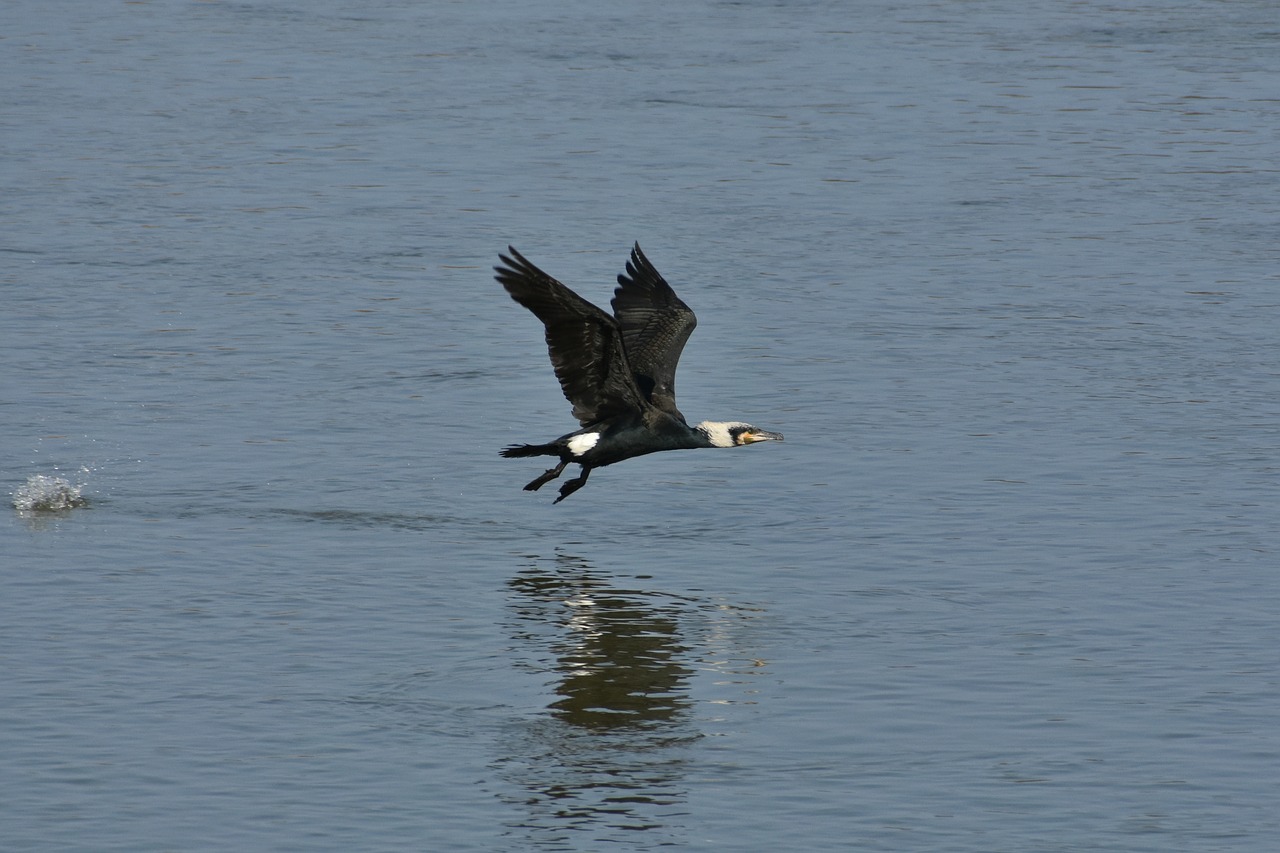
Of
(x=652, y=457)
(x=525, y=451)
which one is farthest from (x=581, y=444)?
(x=652, y=457)

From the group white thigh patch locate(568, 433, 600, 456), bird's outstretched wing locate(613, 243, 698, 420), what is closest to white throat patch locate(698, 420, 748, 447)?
bird's outstretched wing locate(613, 243, 698, 420)

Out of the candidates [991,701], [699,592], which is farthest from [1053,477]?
[991,701]

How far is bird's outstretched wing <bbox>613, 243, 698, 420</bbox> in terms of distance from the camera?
12.4m

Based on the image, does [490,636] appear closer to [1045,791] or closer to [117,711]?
[117,711]

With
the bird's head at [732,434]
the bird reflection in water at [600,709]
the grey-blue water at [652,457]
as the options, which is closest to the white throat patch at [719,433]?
the bird's head at [732,434]

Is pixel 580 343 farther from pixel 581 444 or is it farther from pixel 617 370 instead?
pixel 581 444

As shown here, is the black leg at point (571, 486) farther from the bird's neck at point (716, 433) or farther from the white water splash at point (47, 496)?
the white water splash at point (47, 496)

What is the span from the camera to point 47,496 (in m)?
12.1

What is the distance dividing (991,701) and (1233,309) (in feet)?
24.8

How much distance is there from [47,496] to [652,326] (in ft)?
11.4

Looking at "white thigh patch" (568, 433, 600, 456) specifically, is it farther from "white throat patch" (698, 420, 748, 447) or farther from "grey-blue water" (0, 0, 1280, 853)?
"white throat patch" (698, 420, 748, 447)

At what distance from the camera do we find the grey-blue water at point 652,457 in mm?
8570

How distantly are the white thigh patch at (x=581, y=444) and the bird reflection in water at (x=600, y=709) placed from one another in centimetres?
68

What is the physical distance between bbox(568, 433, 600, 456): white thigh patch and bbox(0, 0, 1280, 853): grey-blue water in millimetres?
474
